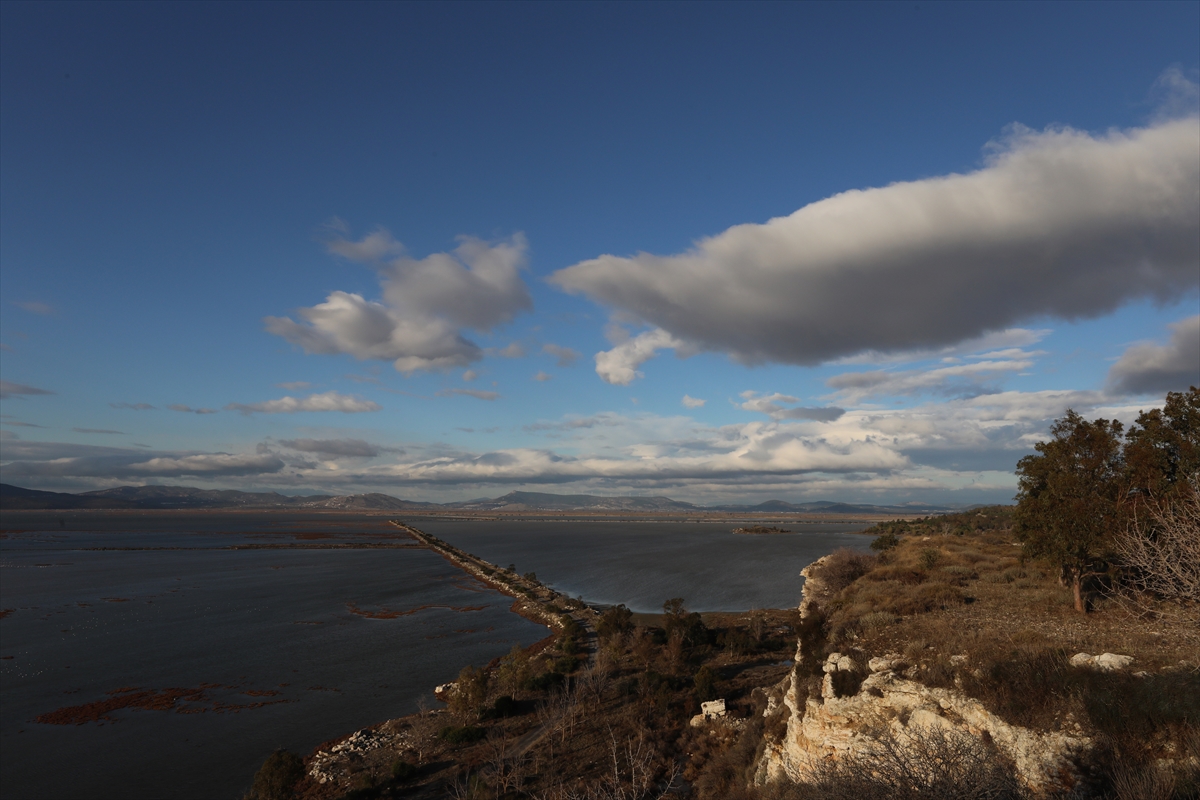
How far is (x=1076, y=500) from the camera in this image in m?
20.6

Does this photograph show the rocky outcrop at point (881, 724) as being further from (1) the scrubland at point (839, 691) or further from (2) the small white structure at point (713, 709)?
(2) the small white structure at point (713, 709)

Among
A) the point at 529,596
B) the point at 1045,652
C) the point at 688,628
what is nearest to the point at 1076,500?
the point at 1045,652

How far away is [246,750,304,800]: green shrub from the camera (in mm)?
20797

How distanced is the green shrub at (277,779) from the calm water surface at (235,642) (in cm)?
214

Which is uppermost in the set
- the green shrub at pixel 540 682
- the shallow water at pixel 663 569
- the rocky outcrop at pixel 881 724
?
the rocky outcrop at pixel 881 724

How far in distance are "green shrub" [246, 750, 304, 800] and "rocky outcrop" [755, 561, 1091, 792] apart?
16257 mm

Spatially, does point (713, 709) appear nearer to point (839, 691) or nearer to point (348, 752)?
point (839, 691)

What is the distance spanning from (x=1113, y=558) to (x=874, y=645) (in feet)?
41.5

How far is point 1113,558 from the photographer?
22812 mm

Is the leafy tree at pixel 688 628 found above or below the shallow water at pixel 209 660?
above

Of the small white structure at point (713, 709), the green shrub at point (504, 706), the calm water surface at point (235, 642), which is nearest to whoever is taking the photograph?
the calm water surface at point (235, 642)

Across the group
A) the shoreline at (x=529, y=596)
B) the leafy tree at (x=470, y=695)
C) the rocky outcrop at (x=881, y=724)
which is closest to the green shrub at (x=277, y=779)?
the leafy tree at (x=470, y=695)

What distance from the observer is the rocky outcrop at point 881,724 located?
11547 mm

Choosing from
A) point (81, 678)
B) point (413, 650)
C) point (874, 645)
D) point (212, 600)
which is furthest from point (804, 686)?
point (212, 600)
